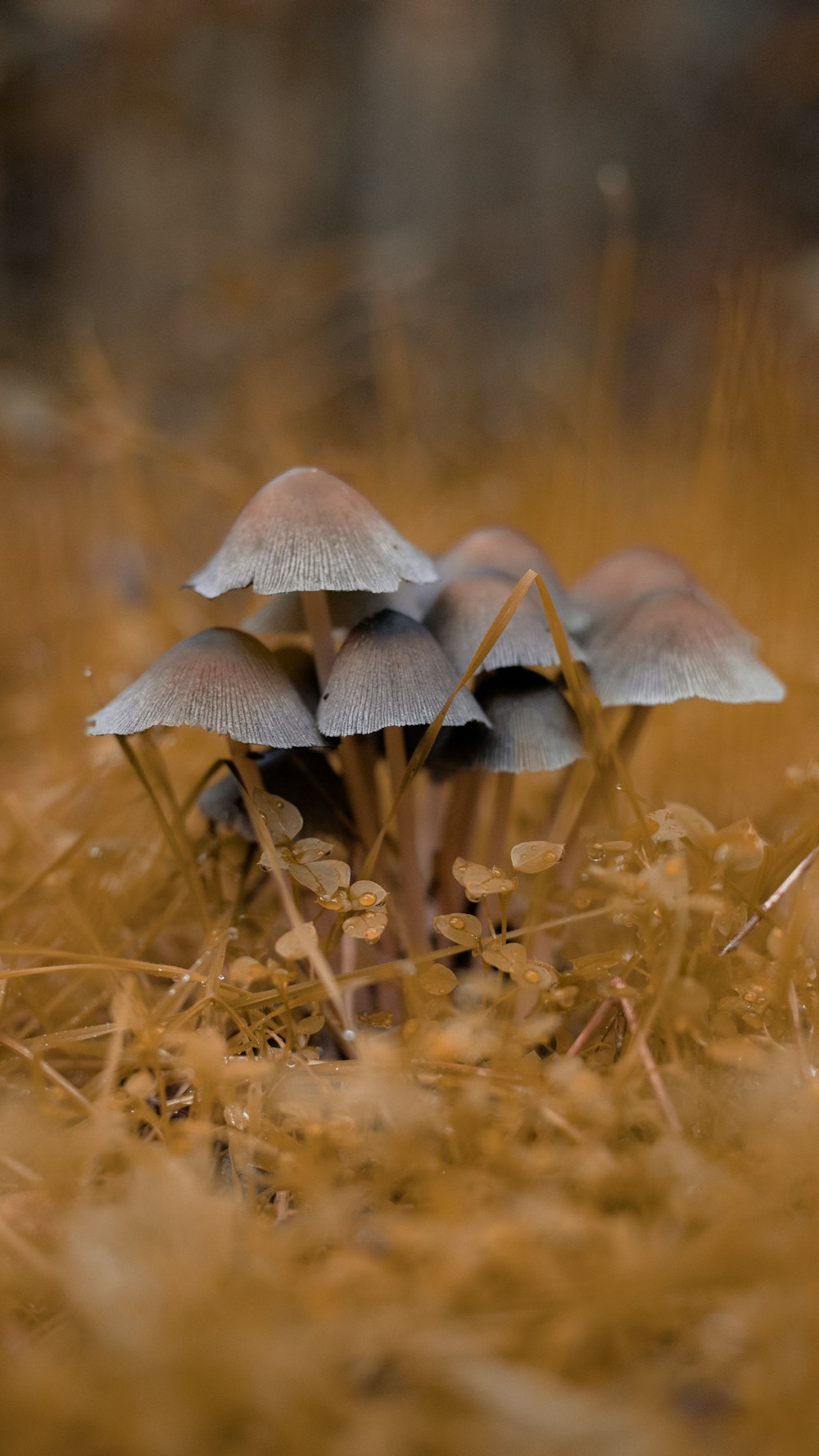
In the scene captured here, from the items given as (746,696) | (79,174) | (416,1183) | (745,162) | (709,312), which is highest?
(79,174)

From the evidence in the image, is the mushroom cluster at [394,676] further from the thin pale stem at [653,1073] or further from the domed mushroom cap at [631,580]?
the thin pale stem at [653,1073]

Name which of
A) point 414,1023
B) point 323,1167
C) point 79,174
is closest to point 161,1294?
point 323,1167

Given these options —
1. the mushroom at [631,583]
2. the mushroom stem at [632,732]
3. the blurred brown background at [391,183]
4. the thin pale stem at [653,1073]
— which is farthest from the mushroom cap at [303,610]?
the blurred brown background at [391,183]

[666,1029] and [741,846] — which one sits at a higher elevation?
[741,846]

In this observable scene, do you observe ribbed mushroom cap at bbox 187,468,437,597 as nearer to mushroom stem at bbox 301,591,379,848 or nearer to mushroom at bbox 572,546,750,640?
mushroom stem at bbox 301,591,379,848

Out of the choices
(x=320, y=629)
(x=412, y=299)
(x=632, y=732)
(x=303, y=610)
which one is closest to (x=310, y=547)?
(x=320, y=629)

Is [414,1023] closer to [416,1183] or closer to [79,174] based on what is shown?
[416,1183]

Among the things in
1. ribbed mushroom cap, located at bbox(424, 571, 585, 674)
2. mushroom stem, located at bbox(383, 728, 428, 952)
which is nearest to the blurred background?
ribbed mushroom cap, located at bbox(424, 571, 585, 674)
